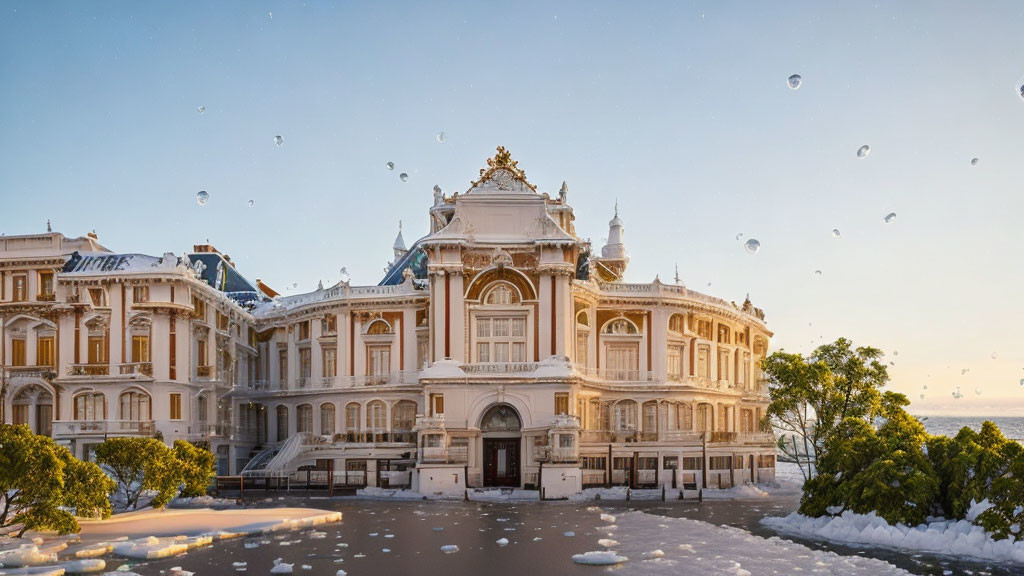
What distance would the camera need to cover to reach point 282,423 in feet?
237

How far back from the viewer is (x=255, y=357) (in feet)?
245

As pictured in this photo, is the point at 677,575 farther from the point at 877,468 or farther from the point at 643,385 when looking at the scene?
the point at 643,385

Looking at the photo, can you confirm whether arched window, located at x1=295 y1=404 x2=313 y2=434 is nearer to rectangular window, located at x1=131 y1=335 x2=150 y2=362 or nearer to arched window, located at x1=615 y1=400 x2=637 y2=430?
rectangular window, located at x1=131 y1=335 x2=150 y2=362

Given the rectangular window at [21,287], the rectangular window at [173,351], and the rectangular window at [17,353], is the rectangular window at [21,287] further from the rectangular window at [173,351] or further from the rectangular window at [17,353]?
the rectangular window at [173,351]

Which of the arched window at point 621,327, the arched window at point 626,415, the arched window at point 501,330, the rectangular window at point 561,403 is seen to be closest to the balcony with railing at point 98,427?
the arched window at point 501,330

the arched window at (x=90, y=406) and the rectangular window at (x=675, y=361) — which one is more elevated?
the rectangular window at (x=675, y=361)

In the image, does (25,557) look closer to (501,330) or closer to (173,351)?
(173,351)

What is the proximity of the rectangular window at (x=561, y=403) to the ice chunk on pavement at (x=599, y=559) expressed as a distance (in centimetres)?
2667

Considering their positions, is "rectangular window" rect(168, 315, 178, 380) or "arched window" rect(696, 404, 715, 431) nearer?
"rectangular window" rect(168, 315, 178, 380)

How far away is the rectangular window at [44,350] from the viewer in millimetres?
60750

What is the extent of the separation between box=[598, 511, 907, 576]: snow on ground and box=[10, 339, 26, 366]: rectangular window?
1489 inches

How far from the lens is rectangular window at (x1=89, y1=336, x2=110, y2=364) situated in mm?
59844

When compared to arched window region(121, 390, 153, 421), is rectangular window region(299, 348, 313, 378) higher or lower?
higher

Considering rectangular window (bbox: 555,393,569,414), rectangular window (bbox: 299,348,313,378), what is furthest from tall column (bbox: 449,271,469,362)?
rectangular window (bbox: 299,348,313,378)
